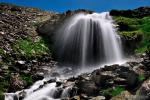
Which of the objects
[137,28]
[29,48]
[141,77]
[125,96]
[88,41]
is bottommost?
[125,96]

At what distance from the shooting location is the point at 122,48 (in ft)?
124

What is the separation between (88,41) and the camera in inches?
1560

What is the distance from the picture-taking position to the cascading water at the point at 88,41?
124 ft

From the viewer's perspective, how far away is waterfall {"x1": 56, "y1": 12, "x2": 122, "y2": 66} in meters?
37.8

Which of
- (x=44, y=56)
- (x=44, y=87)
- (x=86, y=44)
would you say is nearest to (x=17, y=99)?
(x=44, y=87)

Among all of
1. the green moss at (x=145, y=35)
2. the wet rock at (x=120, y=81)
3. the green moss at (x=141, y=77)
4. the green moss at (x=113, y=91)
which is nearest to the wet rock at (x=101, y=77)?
the wet rock at (x=120, y=81)

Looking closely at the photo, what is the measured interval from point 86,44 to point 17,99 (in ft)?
42.1

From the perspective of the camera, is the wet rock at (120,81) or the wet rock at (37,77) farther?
the wet rock at (37,77)

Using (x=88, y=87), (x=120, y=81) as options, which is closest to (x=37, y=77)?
(x=88, y=87)

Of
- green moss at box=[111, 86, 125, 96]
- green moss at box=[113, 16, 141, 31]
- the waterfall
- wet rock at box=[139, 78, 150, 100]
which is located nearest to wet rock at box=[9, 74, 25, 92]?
the waterfall

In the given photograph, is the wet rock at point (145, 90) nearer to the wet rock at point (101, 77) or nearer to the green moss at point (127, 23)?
the wet rock at point (101, 77)

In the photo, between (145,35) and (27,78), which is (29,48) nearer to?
(27,78)

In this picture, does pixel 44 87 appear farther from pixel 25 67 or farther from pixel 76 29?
pixel 76 29

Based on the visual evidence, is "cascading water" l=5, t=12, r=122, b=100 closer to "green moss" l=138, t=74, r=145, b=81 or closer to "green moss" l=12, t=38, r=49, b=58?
"green moss" l=12, t=38, r=49, b=58
